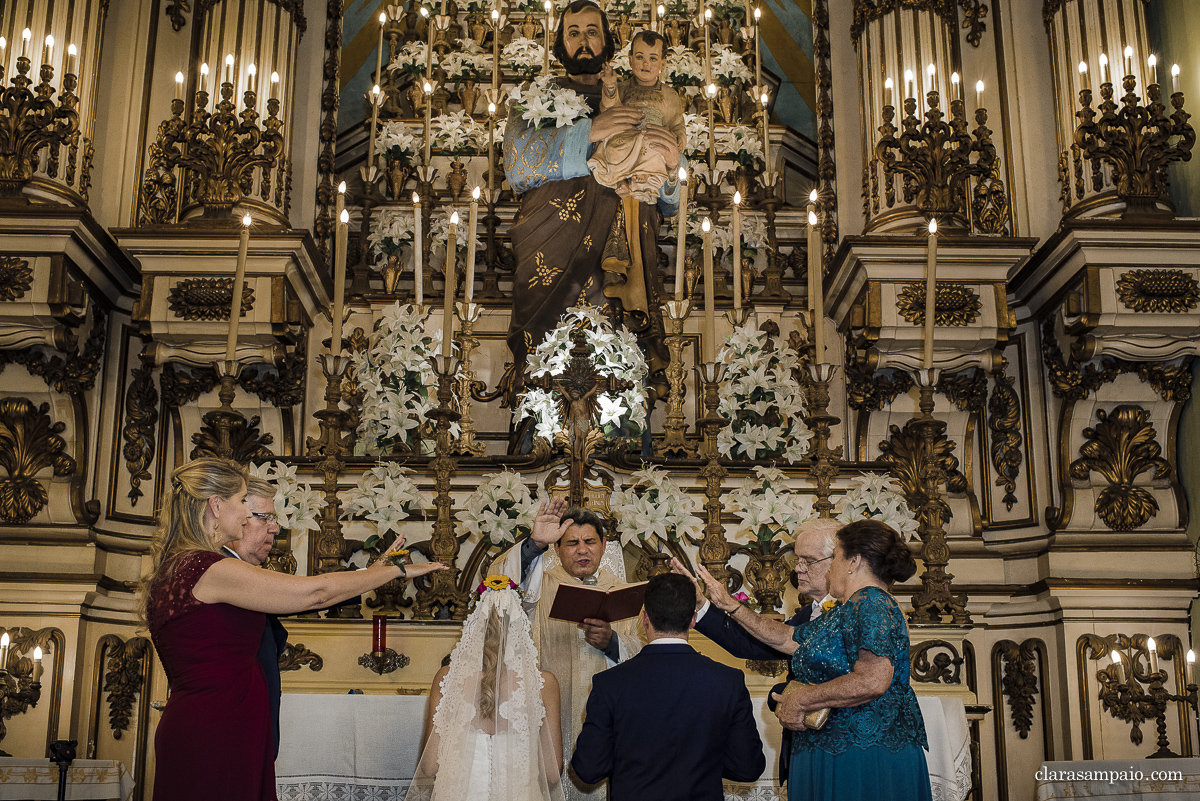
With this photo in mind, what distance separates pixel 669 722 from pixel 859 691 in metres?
0.54

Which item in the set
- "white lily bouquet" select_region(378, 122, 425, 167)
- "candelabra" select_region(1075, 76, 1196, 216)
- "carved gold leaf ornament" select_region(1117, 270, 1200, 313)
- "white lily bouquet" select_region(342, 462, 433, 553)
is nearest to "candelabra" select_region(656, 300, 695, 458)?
"white lily bouquet" select_region(342, 462, 433, 553)

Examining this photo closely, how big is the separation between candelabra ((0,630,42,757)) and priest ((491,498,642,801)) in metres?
3.13

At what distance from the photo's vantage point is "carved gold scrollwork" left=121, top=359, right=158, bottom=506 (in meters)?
6.93

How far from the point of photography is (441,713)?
142 inches

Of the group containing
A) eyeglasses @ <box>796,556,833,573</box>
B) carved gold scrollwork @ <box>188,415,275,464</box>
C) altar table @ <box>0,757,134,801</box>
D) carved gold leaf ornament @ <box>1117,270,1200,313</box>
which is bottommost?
altar table @ <box>0,757,134,801</box>

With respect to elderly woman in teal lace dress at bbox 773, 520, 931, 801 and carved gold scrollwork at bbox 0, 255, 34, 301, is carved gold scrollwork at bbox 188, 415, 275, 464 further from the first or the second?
elderly woman in teal lace dress at bbox 773, 520, 931, 801

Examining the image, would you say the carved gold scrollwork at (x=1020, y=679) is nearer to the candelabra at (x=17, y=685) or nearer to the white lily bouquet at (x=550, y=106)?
the white lily bouquet at (x=550, y=106)

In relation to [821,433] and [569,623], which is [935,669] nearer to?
[821,433]

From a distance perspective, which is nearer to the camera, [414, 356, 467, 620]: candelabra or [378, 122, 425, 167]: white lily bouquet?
[414, 356, 467, 620]: candelabra

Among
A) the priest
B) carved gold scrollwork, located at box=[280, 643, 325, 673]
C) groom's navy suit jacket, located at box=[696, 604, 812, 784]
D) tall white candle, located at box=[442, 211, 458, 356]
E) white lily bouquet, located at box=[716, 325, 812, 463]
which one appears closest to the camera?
groom's navy suit jacket, located at box=[696, 604, 812, 784]

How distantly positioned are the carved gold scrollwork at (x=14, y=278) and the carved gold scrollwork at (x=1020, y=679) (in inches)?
222

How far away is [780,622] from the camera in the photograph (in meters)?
3.99

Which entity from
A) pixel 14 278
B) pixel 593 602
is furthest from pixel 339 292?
pixel 14 278

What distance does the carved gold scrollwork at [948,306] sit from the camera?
21.8ft
